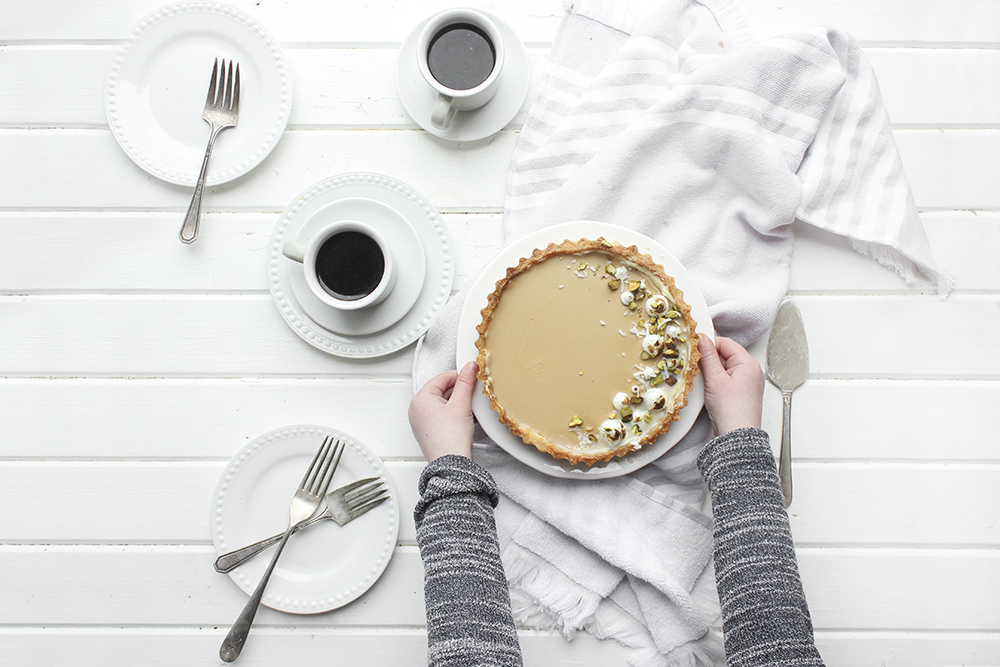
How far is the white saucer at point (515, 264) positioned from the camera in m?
1.35

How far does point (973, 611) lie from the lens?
1500 mm

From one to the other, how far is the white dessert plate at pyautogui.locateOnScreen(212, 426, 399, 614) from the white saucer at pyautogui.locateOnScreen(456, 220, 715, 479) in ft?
0.95

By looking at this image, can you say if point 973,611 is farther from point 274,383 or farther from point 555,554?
point 274,383

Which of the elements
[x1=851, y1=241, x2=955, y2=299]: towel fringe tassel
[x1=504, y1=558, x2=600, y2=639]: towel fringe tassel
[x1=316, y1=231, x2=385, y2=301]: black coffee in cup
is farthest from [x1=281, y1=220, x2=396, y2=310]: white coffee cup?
[x1=851, y1=241, x2=955, y2=299]: towel fringe tassel

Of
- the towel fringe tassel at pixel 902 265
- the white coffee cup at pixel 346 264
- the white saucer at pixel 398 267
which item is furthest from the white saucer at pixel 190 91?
the towel fringe tassel at pixel 902 265

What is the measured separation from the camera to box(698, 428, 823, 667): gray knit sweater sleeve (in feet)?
3.94

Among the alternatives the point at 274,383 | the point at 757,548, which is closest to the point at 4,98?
the point at 274,383

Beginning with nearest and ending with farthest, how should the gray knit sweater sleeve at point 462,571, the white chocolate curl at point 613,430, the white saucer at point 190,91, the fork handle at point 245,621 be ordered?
the gray knit sweater sleeve at point 462,571
the white chocolate curl at point 613,430
the fork handle at point 245,621
the white saucer at point 190,91

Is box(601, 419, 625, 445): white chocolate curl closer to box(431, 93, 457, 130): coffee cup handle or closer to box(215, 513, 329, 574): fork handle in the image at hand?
box(215, 513, 329, 574): fork handle

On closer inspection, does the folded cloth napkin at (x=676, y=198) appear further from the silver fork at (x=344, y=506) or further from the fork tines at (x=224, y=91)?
the fork tines at (x=224, y=91)

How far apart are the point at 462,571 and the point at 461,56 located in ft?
3.47

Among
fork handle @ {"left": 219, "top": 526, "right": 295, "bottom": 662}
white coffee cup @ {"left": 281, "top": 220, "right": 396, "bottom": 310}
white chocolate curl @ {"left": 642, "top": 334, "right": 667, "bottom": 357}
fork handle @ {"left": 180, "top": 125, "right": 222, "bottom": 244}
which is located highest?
fork handle @ {"left": 180, "top": 125, "right": 222, "bottom": 244}

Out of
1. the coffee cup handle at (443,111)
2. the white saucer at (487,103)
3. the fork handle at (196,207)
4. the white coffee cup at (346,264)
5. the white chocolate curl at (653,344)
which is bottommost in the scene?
the white chocolate curl at (653,344)

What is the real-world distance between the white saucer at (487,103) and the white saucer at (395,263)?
234 mm
